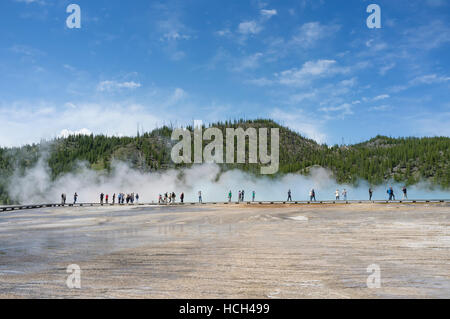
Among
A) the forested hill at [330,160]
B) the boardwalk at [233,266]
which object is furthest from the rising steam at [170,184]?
the boardwalk at [233,266]

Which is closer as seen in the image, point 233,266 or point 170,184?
point 233,266

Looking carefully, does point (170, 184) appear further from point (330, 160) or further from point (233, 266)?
point (233, 266)

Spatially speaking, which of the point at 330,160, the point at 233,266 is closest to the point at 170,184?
the point at 330,160

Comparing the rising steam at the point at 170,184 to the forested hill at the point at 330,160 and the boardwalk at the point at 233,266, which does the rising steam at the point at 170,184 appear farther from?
the boardwalk at the point at 233,266

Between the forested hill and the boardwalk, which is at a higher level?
the forested hill

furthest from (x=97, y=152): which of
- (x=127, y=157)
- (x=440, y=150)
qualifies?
(x=440, y=150)

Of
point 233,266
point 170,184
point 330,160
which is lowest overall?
point 170,184

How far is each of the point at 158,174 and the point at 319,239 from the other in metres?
165

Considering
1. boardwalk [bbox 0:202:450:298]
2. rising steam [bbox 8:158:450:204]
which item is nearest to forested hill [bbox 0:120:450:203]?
rising steam [bbox 8:158:450:204]

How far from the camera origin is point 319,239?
35.9 feet

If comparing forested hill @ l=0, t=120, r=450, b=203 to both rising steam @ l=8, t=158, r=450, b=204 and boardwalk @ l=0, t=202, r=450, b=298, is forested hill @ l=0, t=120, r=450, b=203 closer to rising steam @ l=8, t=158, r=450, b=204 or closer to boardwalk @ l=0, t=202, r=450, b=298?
rising steam @ l=8, t=158, r=450, b=204

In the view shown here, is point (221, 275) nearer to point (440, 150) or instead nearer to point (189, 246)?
point (189, 246)

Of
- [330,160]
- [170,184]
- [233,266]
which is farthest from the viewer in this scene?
[330,160]

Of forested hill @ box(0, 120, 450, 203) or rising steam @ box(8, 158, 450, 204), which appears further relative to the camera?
rising steam @ box(8, 158, 450, 204)
